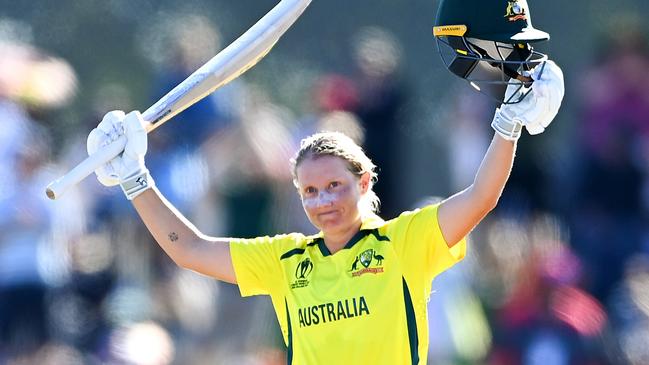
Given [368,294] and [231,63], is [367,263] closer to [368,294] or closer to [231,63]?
[368,294]

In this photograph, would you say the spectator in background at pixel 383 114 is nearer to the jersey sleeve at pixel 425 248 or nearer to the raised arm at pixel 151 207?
the raised arm at pixel 151 207

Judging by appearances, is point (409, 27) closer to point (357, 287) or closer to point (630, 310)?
point (630, 310)

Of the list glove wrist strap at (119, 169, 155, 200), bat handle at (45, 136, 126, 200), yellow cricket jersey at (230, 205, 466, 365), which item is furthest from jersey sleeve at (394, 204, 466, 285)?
bat handle at (45, 136, 126, 200)

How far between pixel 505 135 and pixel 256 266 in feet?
3.20

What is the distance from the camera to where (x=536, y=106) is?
4.21m

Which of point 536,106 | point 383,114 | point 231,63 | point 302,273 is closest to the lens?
point 536,106

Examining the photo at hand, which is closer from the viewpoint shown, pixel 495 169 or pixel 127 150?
pixel 495 169

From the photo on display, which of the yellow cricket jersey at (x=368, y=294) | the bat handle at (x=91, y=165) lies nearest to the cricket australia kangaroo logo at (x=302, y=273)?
the yellow cricket jersey at (x=368, y=294)

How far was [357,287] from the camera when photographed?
4441 millimetres

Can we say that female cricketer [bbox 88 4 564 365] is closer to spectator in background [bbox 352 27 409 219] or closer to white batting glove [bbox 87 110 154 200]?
white batting glove [bbox 87 110 154 200]

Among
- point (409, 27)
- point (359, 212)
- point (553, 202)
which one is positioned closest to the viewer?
point (359, 212)

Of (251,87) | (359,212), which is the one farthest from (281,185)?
(359,212)

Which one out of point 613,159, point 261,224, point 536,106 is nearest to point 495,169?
point 536,106

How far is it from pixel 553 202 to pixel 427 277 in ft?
12.5
